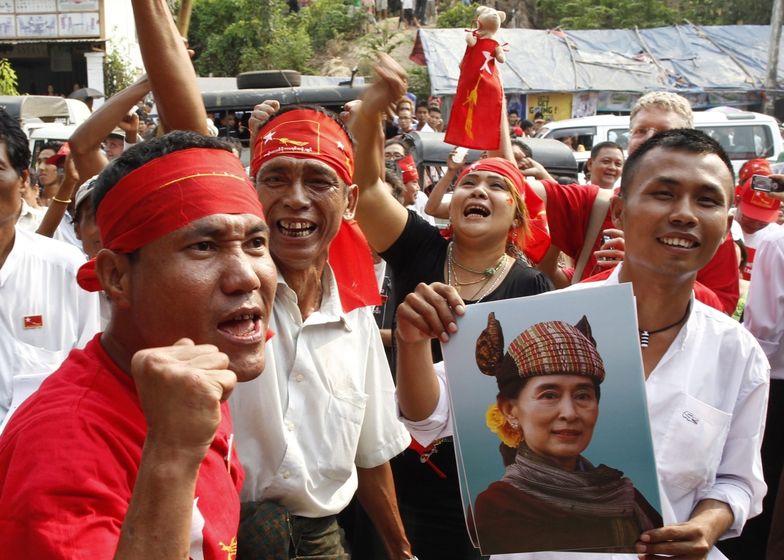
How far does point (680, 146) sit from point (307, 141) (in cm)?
115

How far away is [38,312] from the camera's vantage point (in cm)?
314

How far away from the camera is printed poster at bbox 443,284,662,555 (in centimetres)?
193

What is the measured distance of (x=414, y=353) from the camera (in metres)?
2.20

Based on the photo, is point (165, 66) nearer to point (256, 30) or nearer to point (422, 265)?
point (422, 265)

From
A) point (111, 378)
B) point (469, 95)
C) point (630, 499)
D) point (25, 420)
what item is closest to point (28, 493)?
point (25, 420)

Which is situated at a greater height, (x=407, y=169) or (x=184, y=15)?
(x=184, y=15)

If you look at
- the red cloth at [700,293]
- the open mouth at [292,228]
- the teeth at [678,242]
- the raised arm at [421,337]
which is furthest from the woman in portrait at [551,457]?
the open mouth at [292,228]

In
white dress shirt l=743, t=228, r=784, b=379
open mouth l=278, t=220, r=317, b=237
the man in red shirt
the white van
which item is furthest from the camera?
the white van

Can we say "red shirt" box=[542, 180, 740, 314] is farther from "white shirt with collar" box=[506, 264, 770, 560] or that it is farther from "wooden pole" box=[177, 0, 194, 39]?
"wooden pole" box=[177, 0, 194, 39]

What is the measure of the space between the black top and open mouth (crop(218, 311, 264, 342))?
175cm

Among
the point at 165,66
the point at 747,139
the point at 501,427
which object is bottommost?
the point at 747,139

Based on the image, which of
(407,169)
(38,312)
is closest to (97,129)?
(38,312)

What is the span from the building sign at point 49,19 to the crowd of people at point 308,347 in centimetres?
2529

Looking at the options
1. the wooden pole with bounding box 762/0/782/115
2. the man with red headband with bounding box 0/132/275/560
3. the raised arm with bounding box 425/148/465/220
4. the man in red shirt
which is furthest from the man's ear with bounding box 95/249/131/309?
the wooden pole with bounding box 762/0/782/115
